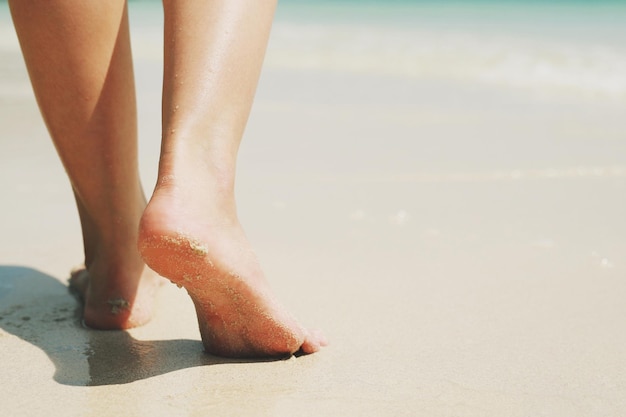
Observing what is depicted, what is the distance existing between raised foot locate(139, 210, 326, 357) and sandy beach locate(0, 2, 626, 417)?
3 centimetres

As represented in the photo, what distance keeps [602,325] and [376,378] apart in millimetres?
433

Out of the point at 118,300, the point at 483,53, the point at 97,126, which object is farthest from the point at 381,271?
the point at 483,53

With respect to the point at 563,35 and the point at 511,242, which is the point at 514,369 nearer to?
the point at 511,242

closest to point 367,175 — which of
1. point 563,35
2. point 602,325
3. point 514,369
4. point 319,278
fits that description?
point 319,278

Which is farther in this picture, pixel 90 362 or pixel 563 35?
pixel 563 35

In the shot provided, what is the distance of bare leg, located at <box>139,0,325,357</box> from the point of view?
0.92 meters

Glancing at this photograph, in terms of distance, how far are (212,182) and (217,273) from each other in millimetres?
115

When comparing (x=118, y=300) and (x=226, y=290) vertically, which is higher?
(x=226, y=290)

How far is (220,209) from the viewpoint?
977 mm

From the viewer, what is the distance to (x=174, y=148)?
0.95 metres

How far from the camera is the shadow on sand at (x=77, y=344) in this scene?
1009 millimetres

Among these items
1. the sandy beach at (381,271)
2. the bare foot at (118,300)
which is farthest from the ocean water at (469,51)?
the bare foot at (118,300)

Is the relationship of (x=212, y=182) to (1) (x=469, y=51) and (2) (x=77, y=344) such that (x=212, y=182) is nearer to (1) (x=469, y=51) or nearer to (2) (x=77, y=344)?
(2) (x=77, y=344)

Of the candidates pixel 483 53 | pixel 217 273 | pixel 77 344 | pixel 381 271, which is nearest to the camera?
pixel 217 273
